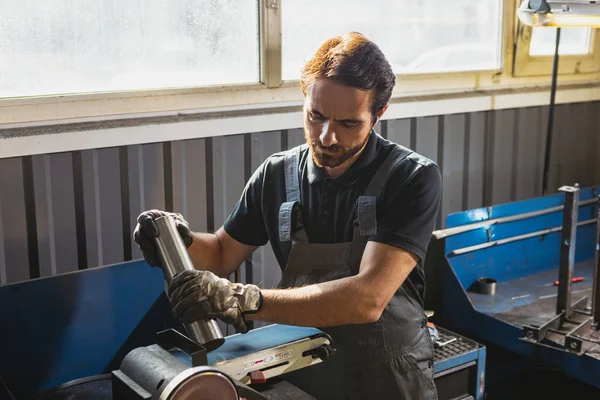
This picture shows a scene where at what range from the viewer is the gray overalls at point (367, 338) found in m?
1.84

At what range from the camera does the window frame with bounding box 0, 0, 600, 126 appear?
2293 mm

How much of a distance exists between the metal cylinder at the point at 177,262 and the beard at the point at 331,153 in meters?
0.39

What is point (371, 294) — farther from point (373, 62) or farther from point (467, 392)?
point (467, 392)

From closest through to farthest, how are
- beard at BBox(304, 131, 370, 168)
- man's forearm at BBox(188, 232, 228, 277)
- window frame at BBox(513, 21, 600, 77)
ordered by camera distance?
beard at BBox(304, 131, 370, 168) → man's forearm at BBox(188, 232, 228, 277) → window frame at BBox(513, 21, 600, 77)

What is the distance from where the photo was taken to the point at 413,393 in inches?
A: 73.0

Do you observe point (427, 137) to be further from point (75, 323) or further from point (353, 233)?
point (75, 323)

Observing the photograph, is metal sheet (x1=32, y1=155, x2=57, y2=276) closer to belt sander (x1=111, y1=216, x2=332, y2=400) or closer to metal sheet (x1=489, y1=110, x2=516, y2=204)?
belt sander (x1=111, y1=216, x2=332, y2=400)

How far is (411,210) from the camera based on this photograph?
179cm

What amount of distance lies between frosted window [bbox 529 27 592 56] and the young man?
1.93 meters

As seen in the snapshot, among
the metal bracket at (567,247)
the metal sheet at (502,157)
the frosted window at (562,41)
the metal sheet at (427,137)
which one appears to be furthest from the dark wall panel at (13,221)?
the frosted window at (562,41)

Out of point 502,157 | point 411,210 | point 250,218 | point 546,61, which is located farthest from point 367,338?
point 546,61

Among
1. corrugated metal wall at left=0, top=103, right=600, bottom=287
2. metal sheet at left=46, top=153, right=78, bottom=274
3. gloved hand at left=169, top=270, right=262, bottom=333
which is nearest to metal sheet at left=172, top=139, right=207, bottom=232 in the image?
corrugated metal wall at left=0, top=103, right=600, bottom=287

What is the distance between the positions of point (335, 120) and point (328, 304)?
44cm

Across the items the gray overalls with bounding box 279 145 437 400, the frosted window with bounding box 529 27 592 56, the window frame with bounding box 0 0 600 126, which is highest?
the frosted window with bounding box 529 27 592 56
